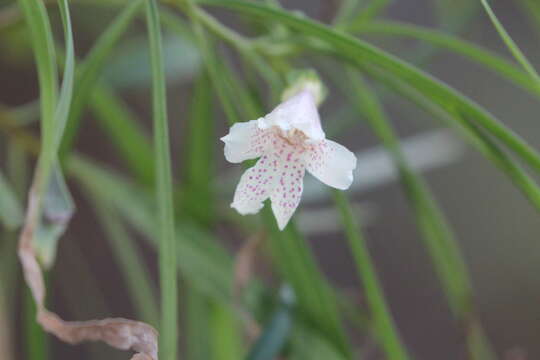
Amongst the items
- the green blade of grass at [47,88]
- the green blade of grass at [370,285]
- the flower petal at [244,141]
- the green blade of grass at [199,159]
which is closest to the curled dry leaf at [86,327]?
the green blade of grass at [47,88]

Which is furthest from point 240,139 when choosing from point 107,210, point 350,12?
point 107,210

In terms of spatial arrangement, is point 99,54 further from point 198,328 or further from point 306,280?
point 198,328

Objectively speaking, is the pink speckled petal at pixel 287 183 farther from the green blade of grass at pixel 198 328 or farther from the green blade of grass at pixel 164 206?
the green blade of grass at pixel 198 328

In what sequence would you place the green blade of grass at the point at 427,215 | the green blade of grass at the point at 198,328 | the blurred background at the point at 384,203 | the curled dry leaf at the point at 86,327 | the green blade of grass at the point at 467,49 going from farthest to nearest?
1. the blurred background at the point at 384,203
2. the green blade of grass at the point at 198,328
3. the green blade of grass at the point at 427,215
4. the green blade of grass at the point at 467,49
5. the curled dry leaf at the point at 86,327

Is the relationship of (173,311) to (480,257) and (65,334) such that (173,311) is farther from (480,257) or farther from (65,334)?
(480,257)

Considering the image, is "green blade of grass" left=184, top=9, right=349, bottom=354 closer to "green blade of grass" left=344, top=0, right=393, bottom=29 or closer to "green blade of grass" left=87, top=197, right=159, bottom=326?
"green blade of grass" left=344, top=0, right=393, bottom=29

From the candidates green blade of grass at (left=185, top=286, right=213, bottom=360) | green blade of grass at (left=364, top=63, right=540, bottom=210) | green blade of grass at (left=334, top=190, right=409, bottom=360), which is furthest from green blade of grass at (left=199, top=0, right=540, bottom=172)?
green blade of grass at (left=185, top=286, right=213, bottom=360)

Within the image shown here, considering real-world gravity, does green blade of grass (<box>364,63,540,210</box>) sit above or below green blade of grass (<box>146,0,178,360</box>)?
above
